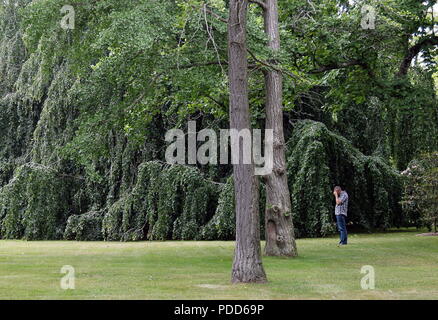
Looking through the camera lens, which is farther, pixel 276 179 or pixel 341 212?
pixel 341 212

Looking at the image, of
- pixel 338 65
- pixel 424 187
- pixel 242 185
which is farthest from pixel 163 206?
pixel 242 185

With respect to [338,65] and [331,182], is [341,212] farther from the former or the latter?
[331,182]

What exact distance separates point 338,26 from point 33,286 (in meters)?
10.7

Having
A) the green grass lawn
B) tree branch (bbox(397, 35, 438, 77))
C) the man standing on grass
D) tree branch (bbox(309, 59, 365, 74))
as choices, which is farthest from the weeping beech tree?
tree branch (bbox(397, 35, 438, 77))

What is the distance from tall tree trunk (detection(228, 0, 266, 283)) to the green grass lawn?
1.09 feet

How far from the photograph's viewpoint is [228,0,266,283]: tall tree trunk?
935cm

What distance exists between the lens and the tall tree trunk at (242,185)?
368 inches

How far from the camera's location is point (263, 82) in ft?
54.2

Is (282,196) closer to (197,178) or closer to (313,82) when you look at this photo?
(313,82)

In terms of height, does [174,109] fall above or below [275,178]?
above

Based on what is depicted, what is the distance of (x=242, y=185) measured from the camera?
9.48 meters

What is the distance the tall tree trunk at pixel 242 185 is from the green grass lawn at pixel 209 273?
1.09ft

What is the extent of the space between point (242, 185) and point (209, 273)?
2.21 meters

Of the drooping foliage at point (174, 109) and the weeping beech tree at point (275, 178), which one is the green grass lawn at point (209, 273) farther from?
the drooping foliage at point (174, 109)
